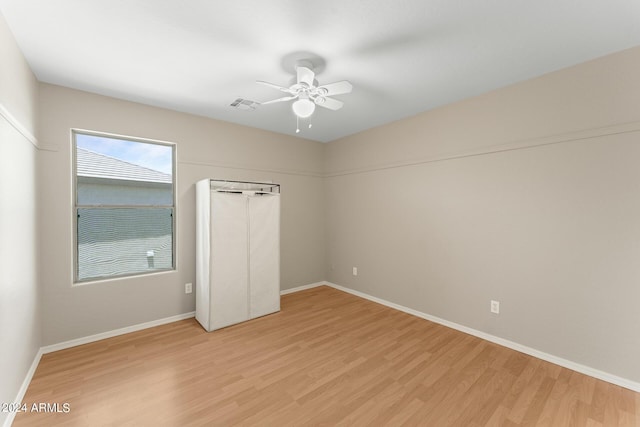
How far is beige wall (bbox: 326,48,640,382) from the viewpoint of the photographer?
6.97ft

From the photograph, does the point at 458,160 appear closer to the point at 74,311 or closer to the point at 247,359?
the point at 247,359

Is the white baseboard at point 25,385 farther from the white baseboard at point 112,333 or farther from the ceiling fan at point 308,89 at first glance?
the ceiling fan at point 308,89

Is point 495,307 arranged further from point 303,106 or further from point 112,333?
point 112,333

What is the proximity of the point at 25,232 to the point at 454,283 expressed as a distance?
13.7 ft

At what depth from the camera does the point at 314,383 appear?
7.06 feet

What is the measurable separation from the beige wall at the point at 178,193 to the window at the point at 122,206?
11 cm

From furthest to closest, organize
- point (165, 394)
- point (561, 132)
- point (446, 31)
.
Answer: point (561, 132) < point (165, 394) < point (446, 31)

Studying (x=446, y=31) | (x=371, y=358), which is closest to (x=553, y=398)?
(x=371, y=358)

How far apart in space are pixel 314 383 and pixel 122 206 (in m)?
2.85

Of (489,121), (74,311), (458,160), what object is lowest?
(74,311)

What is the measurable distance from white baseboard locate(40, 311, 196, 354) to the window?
61 cm

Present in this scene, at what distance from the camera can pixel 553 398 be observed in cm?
197

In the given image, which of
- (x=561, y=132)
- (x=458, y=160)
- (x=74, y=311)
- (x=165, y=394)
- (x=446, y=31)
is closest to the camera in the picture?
(x=446, y=31)

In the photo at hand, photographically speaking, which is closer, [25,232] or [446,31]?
[446,31]
